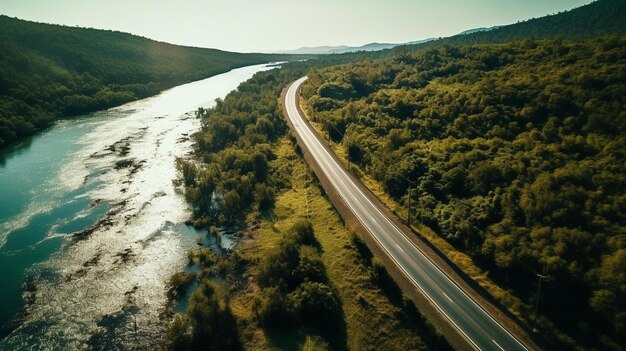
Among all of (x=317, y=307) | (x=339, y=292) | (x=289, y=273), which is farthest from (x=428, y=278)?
(x=289, y=273)

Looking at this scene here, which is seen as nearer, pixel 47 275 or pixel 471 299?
pixel 471 299

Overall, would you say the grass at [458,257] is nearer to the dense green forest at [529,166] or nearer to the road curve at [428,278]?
the dense green forest at [529,166]

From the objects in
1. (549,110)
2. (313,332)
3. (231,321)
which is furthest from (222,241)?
(549,110)

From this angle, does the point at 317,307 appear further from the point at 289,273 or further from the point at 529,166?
the point at 529,166

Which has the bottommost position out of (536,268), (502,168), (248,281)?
(248,281)

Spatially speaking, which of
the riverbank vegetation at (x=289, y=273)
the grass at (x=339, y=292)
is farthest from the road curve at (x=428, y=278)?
the grass at (x=339, y=292)

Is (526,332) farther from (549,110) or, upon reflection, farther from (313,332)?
(549,110)

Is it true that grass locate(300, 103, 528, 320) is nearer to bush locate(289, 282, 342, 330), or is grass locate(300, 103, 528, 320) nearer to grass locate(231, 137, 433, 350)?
grass locate(231, 137, 433, 350)
